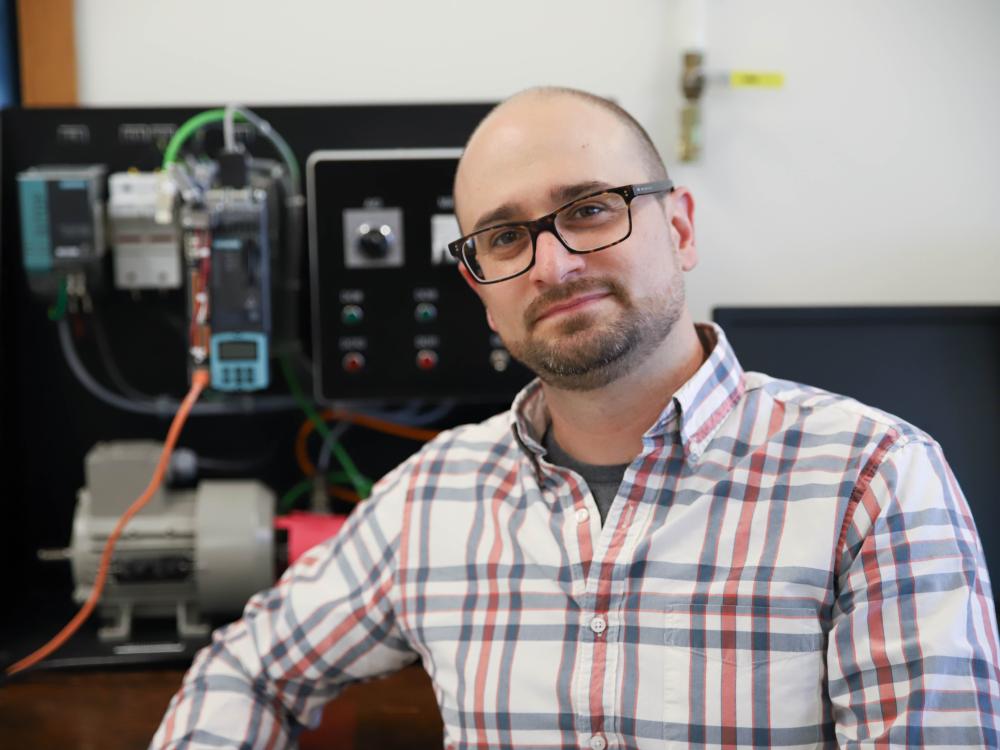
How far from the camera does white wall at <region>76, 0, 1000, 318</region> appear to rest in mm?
1836

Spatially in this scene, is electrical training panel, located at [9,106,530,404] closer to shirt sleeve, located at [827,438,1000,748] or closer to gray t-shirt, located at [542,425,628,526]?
gray t-shirt, located at [542,425,628,526]

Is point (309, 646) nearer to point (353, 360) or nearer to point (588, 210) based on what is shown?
point (353, 360)

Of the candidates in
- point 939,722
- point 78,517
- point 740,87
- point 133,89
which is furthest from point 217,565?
point 740,87

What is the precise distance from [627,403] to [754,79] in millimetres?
937

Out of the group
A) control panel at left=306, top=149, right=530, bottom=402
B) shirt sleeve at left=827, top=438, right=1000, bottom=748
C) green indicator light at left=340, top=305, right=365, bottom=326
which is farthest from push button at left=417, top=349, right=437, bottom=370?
shirt sleeve at left=827, top=438, right=1000, bottom=748

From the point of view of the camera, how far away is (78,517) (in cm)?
162

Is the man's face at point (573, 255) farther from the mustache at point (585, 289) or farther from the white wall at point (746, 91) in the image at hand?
the white wall at point (746, 91)

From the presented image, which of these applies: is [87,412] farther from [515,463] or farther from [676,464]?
[676,464]

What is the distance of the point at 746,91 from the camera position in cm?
187

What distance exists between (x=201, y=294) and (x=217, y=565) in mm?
424

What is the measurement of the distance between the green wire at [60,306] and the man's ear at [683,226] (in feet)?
3.39

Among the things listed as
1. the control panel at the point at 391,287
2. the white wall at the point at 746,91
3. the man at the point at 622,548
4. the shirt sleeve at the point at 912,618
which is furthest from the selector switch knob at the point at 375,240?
the shirt sleeve at the point at 912,618

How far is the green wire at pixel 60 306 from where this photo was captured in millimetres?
1686

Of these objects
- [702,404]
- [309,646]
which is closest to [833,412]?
[702,404]
